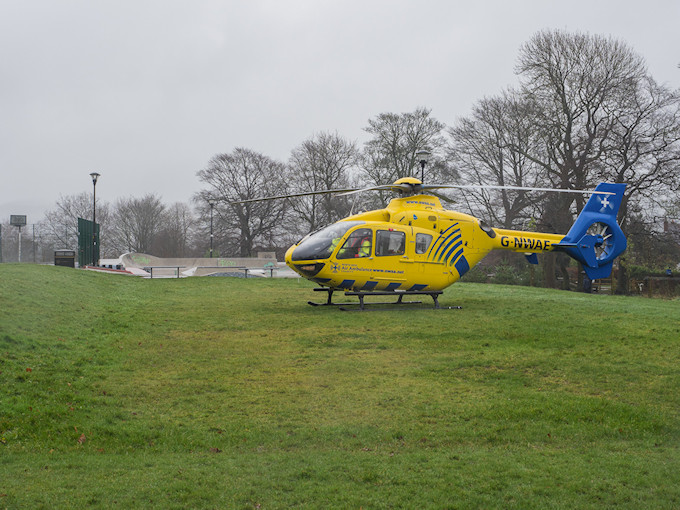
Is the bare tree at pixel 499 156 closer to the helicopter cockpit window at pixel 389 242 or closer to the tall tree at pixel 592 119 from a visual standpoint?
the tall tree at pixel 592 119

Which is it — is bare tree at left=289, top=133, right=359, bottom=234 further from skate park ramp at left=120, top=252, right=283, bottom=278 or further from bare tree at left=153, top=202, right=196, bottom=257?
bare tree at left=153, top=202, right=196, bottom=257

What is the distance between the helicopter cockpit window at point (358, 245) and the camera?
15.9 m

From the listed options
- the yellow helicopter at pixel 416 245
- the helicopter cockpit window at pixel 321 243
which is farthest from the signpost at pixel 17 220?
the helicopter cockpit window at pixel 321 243

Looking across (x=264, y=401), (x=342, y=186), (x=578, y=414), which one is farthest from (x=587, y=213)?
(x=342, y=186)

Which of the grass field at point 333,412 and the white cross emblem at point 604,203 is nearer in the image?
the grass field at point 333,412

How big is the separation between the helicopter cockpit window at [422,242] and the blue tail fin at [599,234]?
4.86m

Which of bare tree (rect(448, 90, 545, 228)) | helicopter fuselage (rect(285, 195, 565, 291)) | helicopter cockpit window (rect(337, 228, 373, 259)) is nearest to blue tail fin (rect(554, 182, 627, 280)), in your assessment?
helicopter fuselage (rect(285, 195, 565, 291))

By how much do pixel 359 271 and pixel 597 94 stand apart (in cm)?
2341

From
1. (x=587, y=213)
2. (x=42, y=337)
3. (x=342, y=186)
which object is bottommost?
(x=42, y=337)

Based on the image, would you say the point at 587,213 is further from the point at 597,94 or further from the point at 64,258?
the point at 64,258

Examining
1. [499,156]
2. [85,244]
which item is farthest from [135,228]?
[499,156]

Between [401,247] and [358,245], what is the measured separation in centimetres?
142

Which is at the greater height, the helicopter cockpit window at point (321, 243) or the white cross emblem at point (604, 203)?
the white cross emblem at point (604, 203)

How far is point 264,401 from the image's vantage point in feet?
25.6
